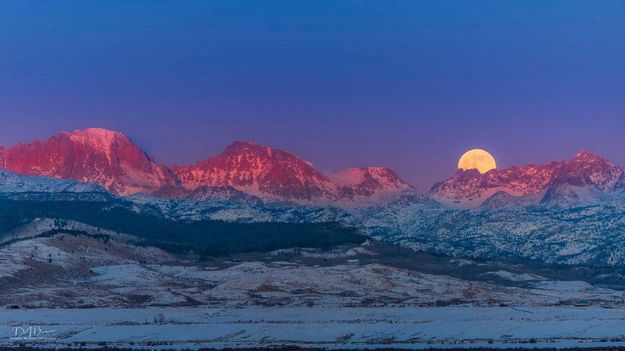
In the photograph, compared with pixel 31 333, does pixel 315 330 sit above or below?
below

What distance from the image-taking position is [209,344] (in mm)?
146000

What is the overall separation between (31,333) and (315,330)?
4517 cm

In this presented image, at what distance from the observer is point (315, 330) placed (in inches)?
6531

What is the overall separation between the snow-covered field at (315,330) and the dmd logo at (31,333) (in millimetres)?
324

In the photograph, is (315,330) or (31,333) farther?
(315,330)

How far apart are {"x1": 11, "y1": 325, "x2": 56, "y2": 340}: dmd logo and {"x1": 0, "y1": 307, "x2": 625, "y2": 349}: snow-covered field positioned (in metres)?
0.32

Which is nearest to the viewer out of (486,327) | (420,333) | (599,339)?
(599,339)

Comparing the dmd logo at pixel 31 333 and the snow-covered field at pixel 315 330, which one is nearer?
the snow-covered field at pixel 315 330

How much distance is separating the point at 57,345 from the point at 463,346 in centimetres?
5734

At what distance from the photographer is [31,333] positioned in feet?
526

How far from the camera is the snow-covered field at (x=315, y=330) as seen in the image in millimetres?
148250

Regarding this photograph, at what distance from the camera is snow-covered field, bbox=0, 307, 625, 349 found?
148250 mm

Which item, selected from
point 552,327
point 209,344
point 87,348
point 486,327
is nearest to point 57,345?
point 87,348

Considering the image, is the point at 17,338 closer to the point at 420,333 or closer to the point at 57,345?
the point at 57,345
